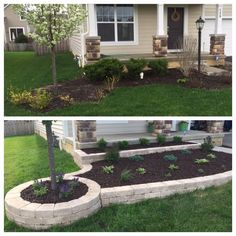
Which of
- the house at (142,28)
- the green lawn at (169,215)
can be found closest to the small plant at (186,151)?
the green lawn at (169,215)

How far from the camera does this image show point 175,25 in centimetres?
1255

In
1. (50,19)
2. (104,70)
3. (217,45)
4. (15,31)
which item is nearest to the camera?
(50,19)

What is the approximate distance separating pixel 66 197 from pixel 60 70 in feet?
19.2

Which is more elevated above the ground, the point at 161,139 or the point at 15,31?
the point at 15,31

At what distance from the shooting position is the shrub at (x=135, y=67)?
827cm

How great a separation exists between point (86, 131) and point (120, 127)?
271cm

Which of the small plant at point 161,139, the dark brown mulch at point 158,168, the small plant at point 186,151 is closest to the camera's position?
the dark brown mulch at point 158,168

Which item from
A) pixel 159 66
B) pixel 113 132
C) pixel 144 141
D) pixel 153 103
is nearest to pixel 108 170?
pixel 153 103

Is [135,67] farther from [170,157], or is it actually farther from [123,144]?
[170,157]

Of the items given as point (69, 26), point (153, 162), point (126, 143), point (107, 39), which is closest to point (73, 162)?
point (126, 143)

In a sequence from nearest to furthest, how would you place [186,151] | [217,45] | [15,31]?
1. [186,151]
2. [217,45]
3. [15,31]

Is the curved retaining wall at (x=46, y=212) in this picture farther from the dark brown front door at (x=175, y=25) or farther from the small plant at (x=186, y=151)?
the dark brown front door at (x=175, y=25)

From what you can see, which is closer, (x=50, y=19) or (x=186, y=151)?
(x=50, y=19)

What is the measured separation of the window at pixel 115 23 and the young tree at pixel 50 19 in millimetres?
4560
